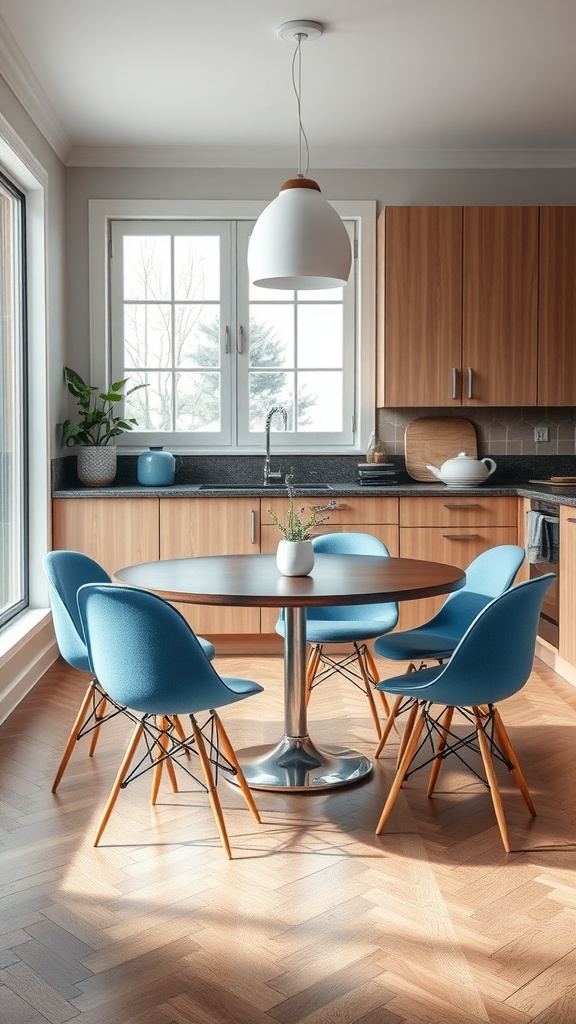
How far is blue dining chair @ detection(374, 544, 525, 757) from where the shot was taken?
3.29 meters

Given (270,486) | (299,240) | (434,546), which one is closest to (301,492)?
(270,486)

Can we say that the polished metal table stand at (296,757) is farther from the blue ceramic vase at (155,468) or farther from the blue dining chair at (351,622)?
the blue ceramic vase at (155,468)

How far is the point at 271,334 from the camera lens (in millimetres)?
5715

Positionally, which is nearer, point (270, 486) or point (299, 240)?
point (299, 240)

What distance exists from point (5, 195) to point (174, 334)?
4.59ft

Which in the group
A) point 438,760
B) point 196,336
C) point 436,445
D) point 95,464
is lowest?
point 438,760

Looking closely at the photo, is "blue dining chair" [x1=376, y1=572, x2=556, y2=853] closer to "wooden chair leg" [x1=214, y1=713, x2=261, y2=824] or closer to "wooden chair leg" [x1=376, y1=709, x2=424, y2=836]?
"wooden chair leg" [x1=376, y1=709, x2=424, y2=836]

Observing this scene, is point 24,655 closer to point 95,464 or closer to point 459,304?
point 95,464

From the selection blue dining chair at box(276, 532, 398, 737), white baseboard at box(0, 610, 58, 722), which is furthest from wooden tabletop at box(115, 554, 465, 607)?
white baseboard at box(0, 610, 58, 722)

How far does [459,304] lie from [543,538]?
57.6 inches

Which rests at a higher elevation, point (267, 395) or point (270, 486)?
point (267, 395)

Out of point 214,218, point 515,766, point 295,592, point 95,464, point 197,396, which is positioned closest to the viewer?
point 295,592

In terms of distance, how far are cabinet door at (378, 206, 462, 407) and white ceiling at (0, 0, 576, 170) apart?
52 cm

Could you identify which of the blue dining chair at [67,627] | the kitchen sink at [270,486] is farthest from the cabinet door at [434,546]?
the blue dining chair at [67,627]
